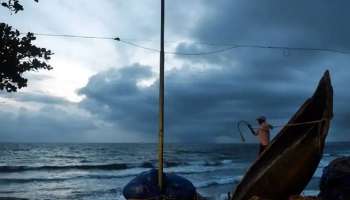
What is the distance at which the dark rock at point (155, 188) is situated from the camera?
11.6 metres

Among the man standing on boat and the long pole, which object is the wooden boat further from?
the long pole

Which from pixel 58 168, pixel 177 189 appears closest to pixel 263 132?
pixel 177 189

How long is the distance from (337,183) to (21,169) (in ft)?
127

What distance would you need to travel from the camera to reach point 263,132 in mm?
12328

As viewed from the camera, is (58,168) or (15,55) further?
(58,168)

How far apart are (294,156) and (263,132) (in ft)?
3.88

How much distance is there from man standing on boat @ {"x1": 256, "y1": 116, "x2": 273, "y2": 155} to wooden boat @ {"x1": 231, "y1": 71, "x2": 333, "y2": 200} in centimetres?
24

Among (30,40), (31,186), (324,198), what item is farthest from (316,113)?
(31,186)

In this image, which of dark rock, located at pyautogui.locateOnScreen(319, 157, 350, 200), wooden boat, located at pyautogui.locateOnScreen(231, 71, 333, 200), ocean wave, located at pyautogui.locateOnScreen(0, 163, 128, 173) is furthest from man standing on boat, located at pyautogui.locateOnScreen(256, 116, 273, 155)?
ocean wave, located at pyautogui.locateOnScreen(0, 163, 128, 173)

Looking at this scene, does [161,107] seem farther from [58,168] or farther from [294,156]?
[58,168]

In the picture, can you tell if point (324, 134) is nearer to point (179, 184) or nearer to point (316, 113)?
point (316, 113)

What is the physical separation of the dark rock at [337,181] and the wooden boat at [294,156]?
527 millimetres

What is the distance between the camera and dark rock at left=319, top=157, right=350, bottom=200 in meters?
11.3

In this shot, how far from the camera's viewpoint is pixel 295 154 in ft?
37.5
